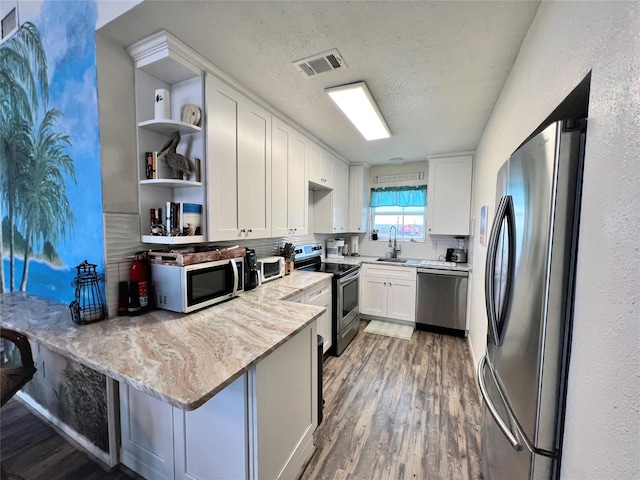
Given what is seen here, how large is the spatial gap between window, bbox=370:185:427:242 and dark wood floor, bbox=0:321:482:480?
2.18m

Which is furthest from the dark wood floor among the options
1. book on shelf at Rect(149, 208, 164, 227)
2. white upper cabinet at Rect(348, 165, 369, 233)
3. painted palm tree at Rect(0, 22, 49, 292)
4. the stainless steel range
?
white upper cabinet at Rect(348, 165, 369, 233)

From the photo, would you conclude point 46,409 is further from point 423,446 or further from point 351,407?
point 423,446

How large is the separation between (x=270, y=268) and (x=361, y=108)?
5.66ft

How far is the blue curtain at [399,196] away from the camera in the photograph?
4145mm

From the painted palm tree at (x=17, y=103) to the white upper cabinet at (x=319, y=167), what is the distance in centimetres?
226

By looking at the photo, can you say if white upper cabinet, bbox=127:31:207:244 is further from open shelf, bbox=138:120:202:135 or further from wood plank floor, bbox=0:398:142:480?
wood plank floor, bbox=0:398:142:480

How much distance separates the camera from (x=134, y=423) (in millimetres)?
1418

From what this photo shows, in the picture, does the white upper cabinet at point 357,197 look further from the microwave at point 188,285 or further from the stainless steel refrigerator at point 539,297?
the stainless steel refrigerator at point 539,297

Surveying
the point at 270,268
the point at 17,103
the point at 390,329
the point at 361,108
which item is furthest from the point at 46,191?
the point at 390,329

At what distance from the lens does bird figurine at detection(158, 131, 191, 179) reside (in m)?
1.63

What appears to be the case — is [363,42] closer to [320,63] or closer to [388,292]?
[320,63]

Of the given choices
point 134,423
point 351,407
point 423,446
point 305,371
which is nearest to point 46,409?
point 134,423

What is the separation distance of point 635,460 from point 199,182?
2.07 meters

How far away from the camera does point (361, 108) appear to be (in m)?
2.27
